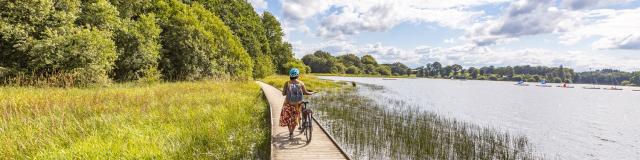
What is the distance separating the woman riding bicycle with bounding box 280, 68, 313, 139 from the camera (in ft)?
33.9

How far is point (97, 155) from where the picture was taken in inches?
297

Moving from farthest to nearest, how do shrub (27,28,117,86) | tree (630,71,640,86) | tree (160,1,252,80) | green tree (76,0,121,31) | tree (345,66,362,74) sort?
tree (345,66,362,74), tree (630,71,640,86), tree (160,1,252,80), green tree (76,0,121,31), shrub (27,28,117,86)

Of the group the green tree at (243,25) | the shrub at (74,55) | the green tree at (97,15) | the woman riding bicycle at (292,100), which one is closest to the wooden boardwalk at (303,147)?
the woman riding bicycle at (292,100)

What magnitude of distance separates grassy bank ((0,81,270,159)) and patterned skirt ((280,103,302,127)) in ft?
3.19

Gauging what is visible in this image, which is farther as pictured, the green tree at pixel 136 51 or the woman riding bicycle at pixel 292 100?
the green tree at pixel 136 51

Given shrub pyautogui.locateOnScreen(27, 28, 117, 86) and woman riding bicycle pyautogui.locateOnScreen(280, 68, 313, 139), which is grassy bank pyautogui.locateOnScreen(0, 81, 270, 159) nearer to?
woman riding bicycle pyautogui.locateOnScreen(280, 68, 313, 139)

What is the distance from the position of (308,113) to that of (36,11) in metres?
15.1

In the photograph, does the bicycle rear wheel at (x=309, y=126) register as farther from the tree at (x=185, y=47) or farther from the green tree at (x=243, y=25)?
the green tree at (x=243, y=25)

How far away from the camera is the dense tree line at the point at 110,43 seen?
17.0 metres

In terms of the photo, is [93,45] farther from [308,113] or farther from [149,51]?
[308,113]

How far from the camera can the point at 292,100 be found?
34.3 feet

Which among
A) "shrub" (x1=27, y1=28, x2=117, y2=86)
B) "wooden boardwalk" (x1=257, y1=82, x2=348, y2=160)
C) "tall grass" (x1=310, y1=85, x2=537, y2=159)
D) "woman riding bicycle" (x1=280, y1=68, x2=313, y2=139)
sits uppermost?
"shrub" (x1=27, y1=28, x2=117, y2=86)

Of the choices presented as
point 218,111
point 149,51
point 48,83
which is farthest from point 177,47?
point 218,111

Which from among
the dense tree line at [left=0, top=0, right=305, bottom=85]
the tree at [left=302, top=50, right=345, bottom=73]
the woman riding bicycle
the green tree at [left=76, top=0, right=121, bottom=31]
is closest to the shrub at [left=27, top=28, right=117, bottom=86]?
the dense tree line at [left=0, top=0, right=305, bottom=85]
